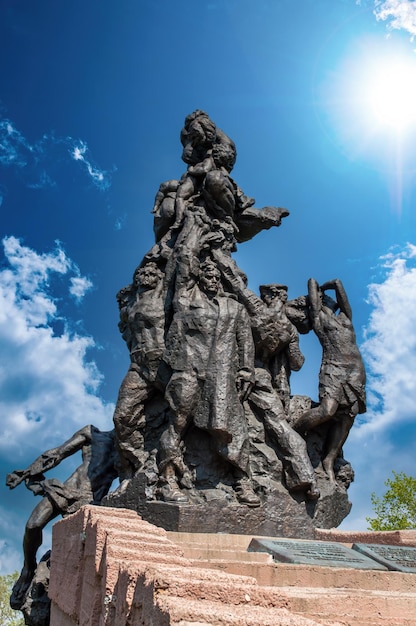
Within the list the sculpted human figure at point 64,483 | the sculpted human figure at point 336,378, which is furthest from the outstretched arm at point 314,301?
the sculpted human figure at point 64,483

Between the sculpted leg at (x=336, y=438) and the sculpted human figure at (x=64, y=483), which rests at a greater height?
the sculpted leg at (x=336, y=438)

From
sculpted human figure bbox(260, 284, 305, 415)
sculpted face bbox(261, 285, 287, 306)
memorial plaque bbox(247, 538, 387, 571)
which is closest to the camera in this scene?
memorial plaque bbox(247, 538, 387, 571)

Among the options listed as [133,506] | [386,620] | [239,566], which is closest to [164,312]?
[133,506]

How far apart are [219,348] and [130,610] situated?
5259 mm

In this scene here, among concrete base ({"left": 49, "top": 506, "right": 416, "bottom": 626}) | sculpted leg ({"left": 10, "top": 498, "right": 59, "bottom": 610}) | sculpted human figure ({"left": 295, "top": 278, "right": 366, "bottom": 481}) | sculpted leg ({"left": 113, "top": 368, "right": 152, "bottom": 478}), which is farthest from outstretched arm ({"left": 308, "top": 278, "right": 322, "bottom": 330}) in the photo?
sculpted leg ({"left": 10, "top": 498, "right": 59, "bottom": 610})

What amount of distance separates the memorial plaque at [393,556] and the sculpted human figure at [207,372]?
1.68m

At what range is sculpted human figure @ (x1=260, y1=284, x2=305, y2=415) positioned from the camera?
32.4 feet

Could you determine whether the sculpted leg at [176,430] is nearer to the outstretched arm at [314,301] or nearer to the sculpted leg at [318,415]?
the sculpted leg at [318,415]

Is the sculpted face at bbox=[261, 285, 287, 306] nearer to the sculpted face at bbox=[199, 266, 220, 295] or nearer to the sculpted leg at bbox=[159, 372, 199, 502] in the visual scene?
the sculpted face at bbox=[199, 266, 220, 295]

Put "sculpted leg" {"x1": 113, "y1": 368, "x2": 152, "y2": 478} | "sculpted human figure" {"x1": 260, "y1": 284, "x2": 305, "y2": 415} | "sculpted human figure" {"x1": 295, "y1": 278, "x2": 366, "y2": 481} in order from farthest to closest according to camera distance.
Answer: "sculpted human figure" {"x1": 260, "y1": 284, "x2": 305, "y2": 415} → "sculpted human figure" {"x1": 295, "y1": 278, "x2": 366, "y2": 481} → "sculpted leg" {"x1": 113, "y1": 368, "x2": 152, "y2": 478}

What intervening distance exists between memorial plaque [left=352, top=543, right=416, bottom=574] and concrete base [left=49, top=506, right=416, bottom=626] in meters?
0.40

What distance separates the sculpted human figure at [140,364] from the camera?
28.3 ft

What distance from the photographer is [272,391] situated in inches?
362

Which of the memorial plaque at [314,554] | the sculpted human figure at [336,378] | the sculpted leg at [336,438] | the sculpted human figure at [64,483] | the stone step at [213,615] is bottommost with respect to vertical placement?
the stone step at [213,615]
